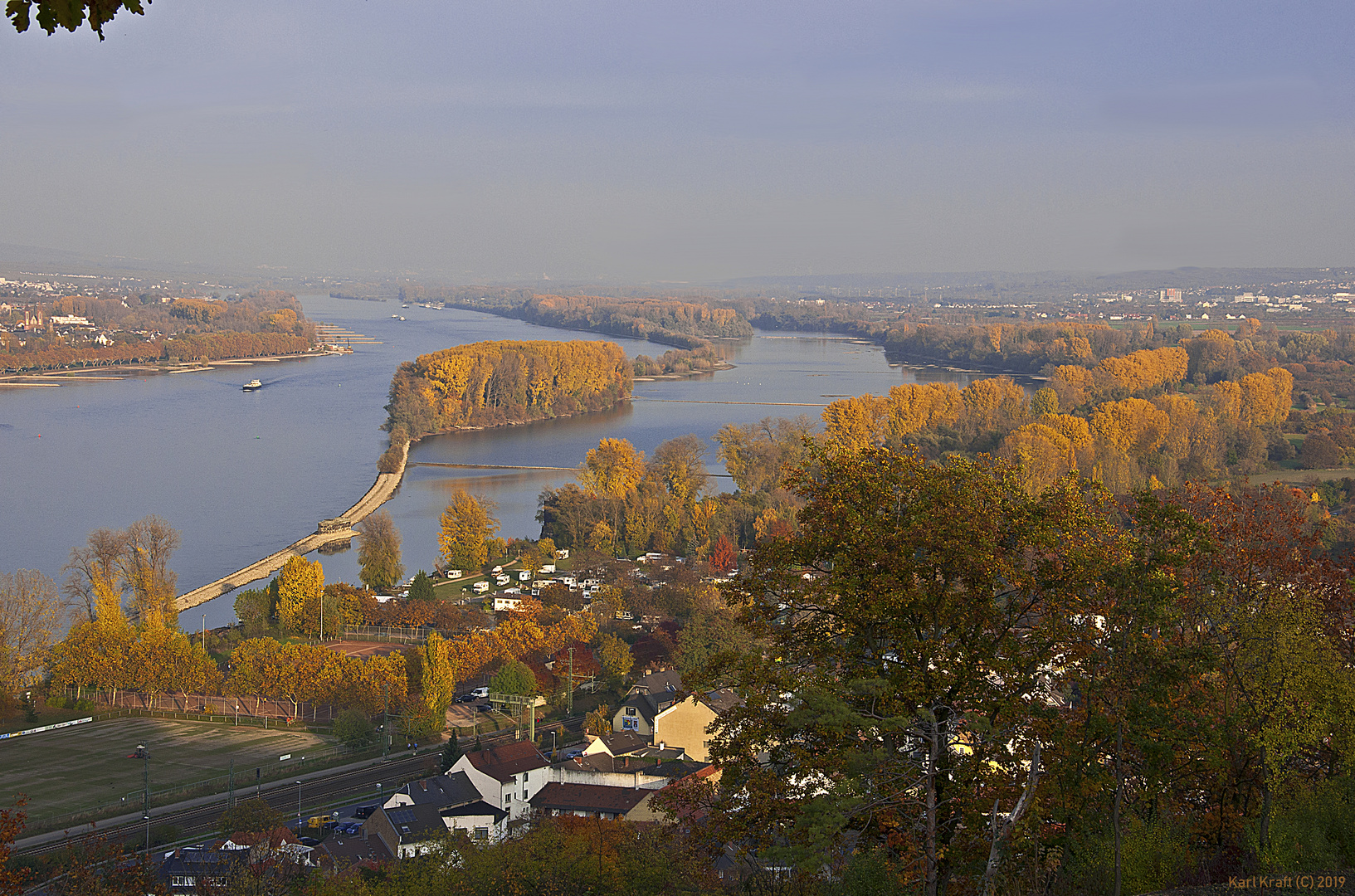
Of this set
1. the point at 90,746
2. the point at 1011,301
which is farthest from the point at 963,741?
the point at 1011,301

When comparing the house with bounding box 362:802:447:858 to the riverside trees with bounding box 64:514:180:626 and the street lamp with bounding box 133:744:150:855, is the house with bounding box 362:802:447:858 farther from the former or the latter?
the riverside trees with bounding box 64:514:180:626

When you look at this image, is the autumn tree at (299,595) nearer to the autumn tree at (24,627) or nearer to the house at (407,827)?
the autumn tree at (24,627)

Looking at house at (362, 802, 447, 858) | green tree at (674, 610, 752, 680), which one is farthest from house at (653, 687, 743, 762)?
house at (362, 802, 447, 858)

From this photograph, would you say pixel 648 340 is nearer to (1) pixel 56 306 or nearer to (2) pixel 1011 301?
(1) pixel 56 306

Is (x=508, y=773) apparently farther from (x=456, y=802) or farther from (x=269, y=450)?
(x=269, y=450)

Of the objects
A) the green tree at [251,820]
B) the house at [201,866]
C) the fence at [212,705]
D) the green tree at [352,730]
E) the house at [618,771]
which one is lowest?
the fence at [212,705]

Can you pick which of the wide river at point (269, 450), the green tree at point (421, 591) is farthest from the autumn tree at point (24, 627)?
the green tree at point (421, 591)
